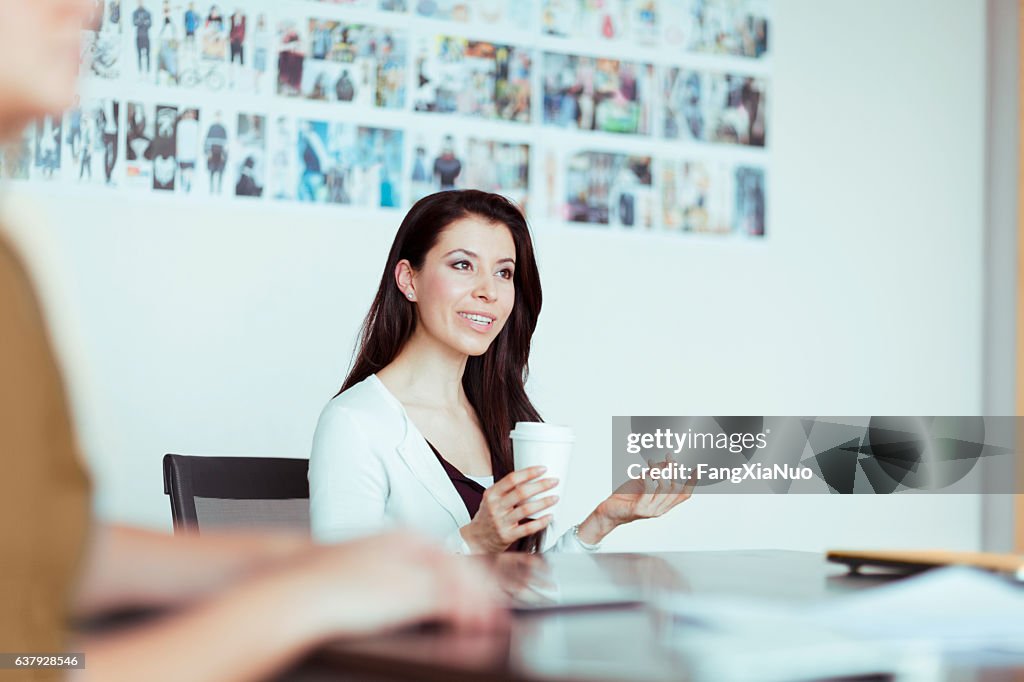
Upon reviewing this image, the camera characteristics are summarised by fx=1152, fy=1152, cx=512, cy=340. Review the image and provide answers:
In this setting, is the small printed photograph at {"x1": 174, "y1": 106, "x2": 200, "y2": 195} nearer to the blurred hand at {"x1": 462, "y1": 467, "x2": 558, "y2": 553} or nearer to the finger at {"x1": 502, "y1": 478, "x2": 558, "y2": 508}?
the blurred hand at {"x1": 462, "y1": 467, "x2": 558, "y2": 553}

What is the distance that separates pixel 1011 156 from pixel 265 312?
7.59ft

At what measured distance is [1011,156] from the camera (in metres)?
3.53

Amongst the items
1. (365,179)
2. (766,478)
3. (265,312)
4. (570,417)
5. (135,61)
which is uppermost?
(135,61)

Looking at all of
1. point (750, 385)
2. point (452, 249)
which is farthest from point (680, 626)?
point (750, 385)

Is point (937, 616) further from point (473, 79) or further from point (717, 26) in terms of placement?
point (717, 26)

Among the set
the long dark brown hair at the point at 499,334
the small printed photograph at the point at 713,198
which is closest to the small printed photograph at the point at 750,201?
the small printed photograph at the point at 713,198

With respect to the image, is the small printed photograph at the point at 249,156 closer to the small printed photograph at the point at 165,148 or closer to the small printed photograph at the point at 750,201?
the small printed photograph at the point at 165,148

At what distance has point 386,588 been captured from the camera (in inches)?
23.6

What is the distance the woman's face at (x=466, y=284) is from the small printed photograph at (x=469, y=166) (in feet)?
2.51

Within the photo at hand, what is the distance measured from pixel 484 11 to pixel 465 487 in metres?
1.52

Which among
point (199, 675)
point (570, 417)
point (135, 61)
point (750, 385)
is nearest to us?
point (199, 675)

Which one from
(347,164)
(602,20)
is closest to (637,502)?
(347,164)

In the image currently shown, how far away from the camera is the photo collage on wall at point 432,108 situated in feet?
8.55

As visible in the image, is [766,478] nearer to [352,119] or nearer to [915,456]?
[915,456]
